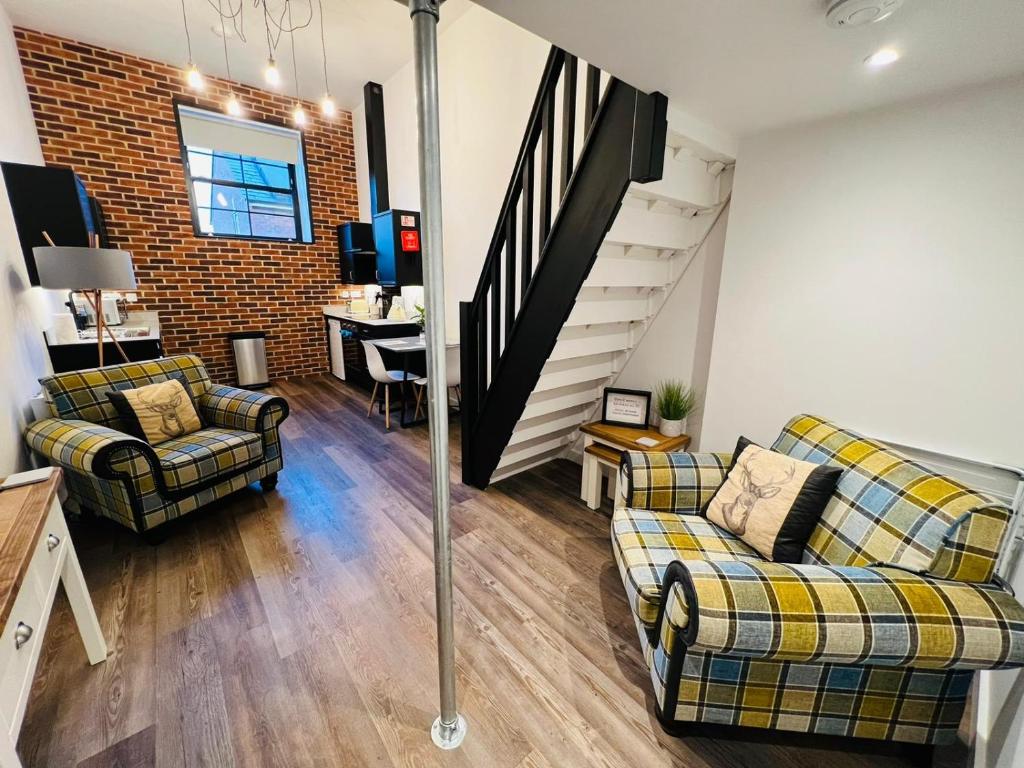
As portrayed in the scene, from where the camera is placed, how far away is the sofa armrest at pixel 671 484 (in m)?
1.82

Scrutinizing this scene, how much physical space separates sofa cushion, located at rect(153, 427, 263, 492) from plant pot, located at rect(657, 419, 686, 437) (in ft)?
7.92

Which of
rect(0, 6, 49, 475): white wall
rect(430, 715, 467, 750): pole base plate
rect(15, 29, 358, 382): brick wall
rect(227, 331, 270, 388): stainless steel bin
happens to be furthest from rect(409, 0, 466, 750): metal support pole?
rect(15, 29, 358, 382): brick wall

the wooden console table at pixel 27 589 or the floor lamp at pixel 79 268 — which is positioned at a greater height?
the floor lamp at pixel 79 268

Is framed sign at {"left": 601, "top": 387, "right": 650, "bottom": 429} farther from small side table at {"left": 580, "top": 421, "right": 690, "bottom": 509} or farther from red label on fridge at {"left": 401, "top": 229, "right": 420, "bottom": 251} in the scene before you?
red label on fridge at {"left": 401, "top": 229, "right": 420, "bottom": 251}

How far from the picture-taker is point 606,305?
2287 millimetres

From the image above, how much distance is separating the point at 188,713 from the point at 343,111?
5999 millimetres

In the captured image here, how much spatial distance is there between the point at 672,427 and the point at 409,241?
352 centimetres

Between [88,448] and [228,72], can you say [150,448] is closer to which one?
[88,448]

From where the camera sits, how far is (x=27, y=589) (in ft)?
3.47

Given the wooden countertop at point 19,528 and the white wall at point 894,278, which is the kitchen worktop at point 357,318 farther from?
the white wall at point 894,278

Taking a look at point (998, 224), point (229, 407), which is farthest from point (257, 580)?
point (998, 224)

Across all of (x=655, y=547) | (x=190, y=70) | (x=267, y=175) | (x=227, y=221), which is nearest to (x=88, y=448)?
(x=655, y=547)

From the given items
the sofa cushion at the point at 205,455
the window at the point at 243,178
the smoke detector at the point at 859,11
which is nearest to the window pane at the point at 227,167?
the window at the point at 243,178

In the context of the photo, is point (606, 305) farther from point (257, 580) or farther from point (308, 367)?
point (308, 367)
